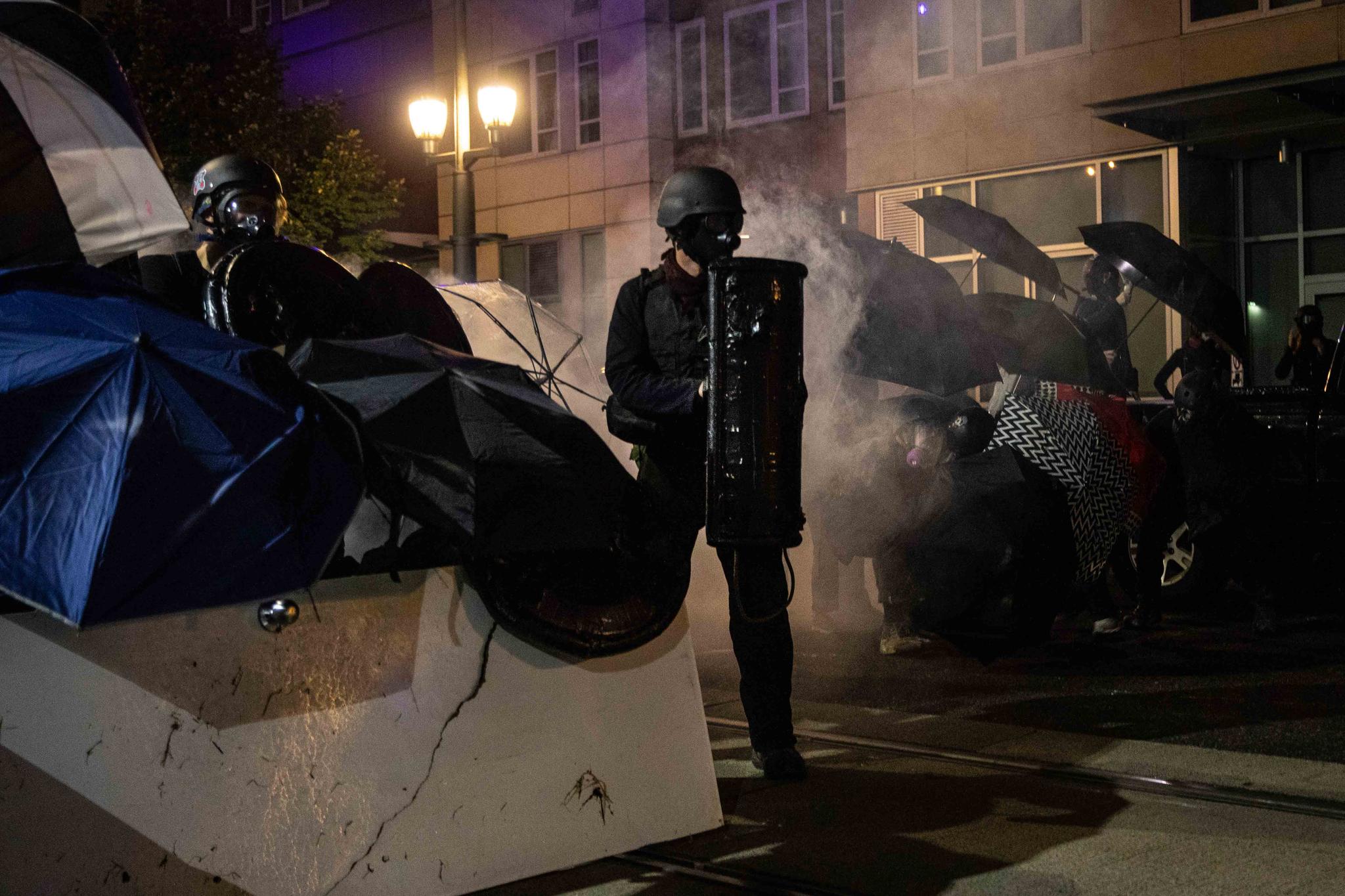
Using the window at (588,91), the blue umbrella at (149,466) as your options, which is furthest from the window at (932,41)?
the blue umbrella at (149,466)

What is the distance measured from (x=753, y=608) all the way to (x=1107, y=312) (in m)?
5.29

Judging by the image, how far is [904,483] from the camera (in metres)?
7.46

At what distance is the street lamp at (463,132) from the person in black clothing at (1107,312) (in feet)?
17.7

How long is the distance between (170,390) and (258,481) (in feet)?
0.82

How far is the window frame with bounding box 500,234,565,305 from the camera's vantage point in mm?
25141

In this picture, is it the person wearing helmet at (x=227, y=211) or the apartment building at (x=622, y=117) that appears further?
the apartment building at (x=622, y=117)

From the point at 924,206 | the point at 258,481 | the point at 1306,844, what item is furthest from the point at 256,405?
the point at 924,206

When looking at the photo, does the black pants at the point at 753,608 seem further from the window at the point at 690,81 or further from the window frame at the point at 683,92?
the window at the point at 690,81

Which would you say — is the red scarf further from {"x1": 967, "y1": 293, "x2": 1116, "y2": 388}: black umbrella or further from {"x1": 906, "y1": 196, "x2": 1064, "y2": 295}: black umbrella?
{"x1": 906, "y1": 196, "x2": 1064, "y2": 295}: black umbrella

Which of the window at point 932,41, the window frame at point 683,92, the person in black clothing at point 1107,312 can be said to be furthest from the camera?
the window frame at point 683,92

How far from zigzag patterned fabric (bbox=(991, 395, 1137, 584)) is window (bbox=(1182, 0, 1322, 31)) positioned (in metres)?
9.92

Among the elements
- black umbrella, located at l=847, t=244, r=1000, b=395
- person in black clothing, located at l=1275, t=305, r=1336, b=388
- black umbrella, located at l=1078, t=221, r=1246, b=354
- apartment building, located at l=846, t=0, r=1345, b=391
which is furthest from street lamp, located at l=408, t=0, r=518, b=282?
person in black clothing, located at l=1275, t=305, r=1336, b=388

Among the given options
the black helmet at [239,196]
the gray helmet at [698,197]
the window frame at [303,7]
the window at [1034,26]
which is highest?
the window frame at [303,7]

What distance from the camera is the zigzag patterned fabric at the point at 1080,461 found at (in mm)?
7395
